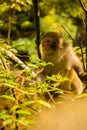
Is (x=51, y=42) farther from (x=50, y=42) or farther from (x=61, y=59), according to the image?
(x=61, y=59)

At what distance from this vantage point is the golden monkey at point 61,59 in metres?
5.43

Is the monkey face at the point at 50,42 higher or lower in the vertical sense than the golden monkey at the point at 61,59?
higher

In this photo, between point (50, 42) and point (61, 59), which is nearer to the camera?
point (50, 42)

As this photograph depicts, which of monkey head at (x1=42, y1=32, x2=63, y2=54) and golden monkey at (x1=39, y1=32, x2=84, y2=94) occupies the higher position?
monkey head at (x1=42, y1=32, x2=63, y2=54)

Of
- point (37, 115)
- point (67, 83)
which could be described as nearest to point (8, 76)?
point (37, 115)

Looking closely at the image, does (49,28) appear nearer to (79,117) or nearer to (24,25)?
(24,25)

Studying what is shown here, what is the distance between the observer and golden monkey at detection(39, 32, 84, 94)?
543cm

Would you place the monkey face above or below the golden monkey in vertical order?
above

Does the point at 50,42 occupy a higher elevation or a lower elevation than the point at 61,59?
higher

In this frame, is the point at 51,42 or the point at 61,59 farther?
the point at 61,59

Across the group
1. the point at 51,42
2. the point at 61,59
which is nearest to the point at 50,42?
the point at 51,42

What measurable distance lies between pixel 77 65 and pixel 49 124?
2.99 m

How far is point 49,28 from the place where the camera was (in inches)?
599

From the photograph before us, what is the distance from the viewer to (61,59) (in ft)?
19.0
